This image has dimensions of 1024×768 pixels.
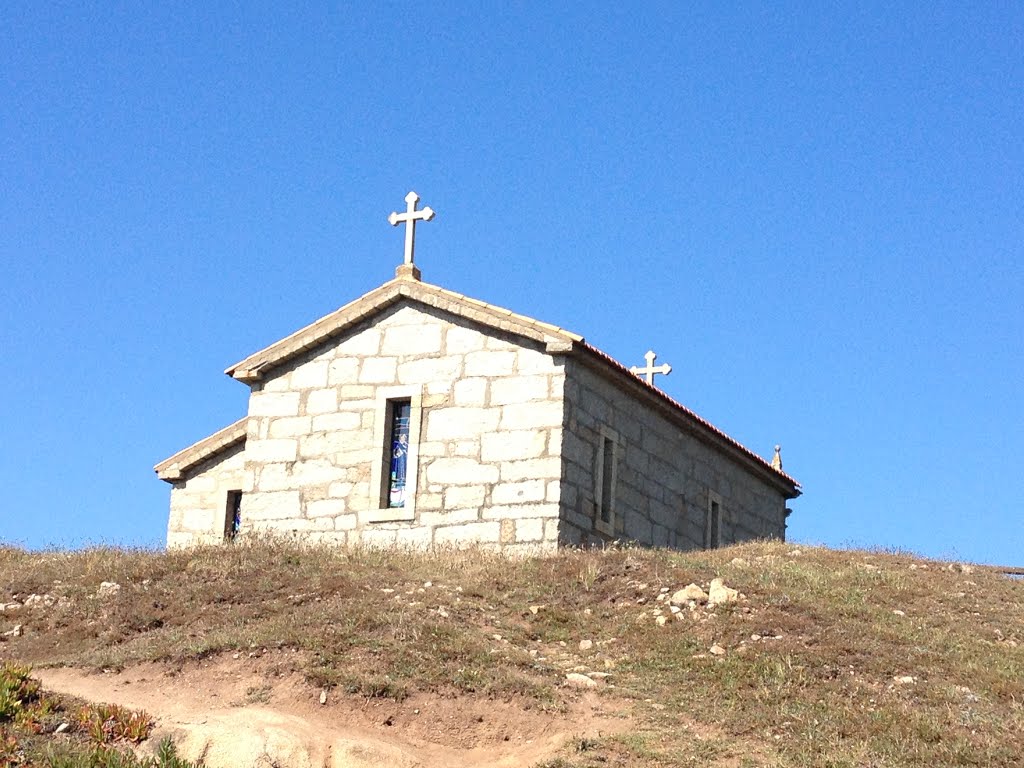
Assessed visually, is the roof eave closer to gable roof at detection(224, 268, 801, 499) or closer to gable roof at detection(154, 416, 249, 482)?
gable roof at detection(224, 268, 801, 499)

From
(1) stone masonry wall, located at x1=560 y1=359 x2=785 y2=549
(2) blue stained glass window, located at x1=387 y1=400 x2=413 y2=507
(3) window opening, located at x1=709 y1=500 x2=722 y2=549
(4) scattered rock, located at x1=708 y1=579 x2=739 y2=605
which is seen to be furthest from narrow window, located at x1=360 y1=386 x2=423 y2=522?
(3) window opening, located at x1=709 y1=500 x2=722 y2=549

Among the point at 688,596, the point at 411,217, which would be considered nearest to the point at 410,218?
the point at 411,217

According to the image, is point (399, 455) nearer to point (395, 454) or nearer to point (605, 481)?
point (395, 454)

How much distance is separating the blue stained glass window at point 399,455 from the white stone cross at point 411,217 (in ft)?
8.66

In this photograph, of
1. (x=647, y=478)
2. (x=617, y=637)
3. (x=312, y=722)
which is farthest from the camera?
(x=647, y=478)

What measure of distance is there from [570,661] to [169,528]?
488 inches

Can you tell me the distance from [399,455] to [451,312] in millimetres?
2345

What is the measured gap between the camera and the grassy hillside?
13.7 meters

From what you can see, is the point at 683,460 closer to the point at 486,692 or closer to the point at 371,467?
the point at 371,467

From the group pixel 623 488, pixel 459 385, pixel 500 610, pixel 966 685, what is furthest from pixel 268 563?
pixel 966 685

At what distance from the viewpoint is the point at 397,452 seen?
900 inches

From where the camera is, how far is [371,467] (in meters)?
22.7

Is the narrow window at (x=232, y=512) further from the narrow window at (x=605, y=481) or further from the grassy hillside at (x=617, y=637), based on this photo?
the narrow window at (x=605, y=481)

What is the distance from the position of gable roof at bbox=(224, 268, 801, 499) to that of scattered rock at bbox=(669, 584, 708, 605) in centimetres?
529
